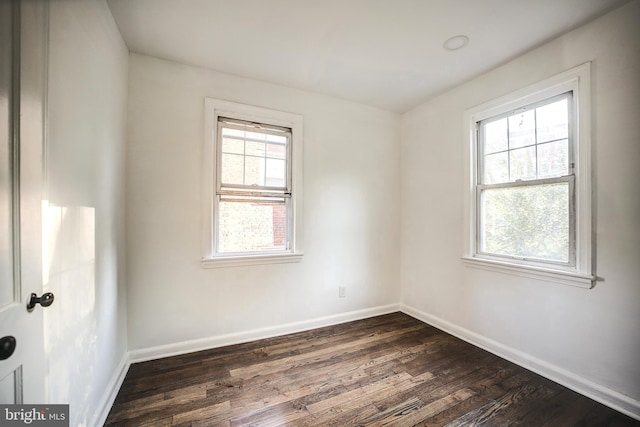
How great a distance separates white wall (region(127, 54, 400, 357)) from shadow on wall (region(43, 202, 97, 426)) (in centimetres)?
76

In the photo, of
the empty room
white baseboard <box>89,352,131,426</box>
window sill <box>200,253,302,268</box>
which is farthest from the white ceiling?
white baseboard <box>89,352,131,426</box>

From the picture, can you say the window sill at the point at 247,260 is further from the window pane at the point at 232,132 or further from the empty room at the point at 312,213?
the window pane at the point at 232,132

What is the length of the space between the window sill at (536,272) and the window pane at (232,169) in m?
2.45

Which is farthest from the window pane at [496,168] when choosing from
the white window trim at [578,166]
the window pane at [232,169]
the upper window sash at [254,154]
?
the window pane at [232,169]

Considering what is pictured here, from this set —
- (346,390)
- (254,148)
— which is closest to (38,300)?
(346,390)

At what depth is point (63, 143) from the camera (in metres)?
1.19

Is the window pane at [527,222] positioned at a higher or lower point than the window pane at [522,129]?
lower

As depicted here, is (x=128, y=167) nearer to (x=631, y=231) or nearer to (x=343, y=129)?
(x=343, y=129)

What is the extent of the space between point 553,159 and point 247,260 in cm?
280

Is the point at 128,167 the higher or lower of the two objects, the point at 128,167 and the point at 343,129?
the lower

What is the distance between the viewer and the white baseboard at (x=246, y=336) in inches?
87.7

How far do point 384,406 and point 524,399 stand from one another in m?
0.99

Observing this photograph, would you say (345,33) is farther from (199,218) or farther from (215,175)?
(199,218)

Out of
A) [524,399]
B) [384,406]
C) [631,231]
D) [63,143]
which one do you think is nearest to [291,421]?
[384,406]
